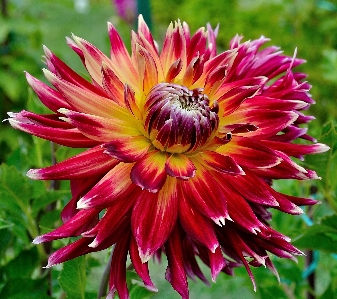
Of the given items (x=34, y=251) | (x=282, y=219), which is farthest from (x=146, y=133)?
(x=282, y=219)

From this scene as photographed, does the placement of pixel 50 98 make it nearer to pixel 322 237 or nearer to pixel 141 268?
pixel 141 268

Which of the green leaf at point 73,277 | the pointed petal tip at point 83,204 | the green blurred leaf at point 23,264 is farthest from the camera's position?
Result: the green blurred leaf at point 23,264

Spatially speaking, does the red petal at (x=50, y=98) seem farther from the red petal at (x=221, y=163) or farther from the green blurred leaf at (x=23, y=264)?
the green blurred leaf at (x=23, y=264)

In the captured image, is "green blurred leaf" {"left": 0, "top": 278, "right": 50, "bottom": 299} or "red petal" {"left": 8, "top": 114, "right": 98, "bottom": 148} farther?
"green blurred leaf" {"left": 0, "top": 278, "right": 50, "bottom": 299}

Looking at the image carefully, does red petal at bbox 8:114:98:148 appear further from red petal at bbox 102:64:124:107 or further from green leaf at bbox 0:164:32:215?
green leaf at bbox 0:164:32:215

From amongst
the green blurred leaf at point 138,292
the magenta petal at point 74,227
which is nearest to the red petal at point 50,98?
the magenta petal at point 74,227

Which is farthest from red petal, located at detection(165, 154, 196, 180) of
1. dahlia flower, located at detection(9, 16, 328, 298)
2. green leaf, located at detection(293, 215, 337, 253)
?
green leaf, located at detection(293, 215, 337, 253)
